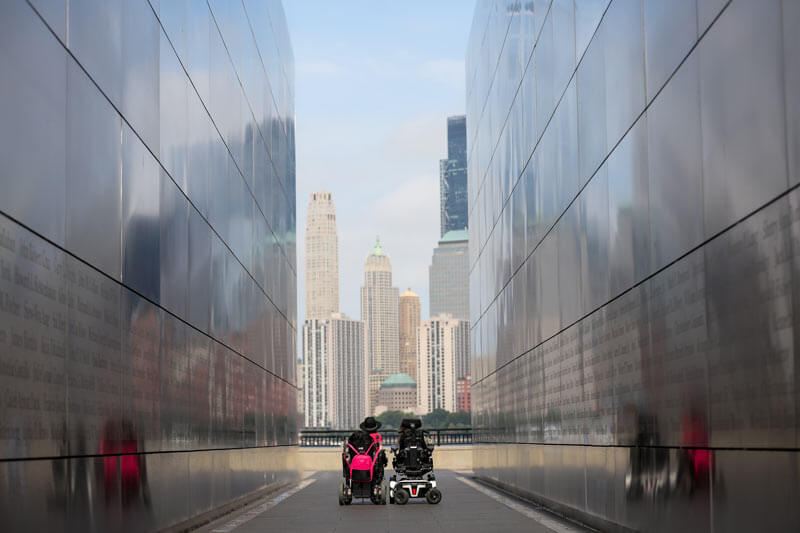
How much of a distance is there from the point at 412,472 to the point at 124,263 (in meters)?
9.76

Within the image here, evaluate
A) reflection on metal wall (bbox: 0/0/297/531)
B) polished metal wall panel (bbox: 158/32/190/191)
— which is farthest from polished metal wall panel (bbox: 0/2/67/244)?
polished metal wall panel (bbox: 158/32/190/191)

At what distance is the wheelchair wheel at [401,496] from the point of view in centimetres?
1903

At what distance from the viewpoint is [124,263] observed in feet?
36.0

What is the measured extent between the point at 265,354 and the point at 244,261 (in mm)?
4401

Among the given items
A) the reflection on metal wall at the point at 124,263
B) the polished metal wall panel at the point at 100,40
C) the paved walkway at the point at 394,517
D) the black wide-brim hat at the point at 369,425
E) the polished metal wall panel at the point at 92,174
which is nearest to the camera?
the reflection on metal wall at the point at 124,263

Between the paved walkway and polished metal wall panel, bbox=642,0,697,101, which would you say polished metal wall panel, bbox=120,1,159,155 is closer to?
polished metal wall panel, bbox=642,0,697,101

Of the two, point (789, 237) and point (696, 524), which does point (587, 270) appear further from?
point (789, 237)

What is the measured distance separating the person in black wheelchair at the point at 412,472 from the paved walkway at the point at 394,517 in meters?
0.23

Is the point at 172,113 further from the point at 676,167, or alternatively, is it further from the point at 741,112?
the point at 741,112

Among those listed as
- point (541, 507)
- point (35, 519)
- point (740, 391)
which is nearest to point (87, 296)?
point (35, 519)

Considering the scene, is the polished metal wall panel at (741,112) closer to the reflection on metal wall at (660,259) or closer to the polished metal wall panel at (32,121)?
the reflection on metal wall at (660,259)

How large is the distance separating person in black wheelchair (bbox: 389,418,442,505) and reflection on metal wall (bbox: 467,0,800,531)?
180cm

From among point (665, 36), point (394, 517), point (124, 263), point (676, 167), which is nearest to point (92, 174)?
point (124, 263)

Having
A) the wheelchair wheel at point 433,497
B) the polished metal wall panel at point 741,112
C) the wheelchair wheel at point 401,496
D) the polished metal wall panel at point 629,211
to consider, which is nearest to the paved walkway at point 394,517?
the wheelchair wheel at point 433,497
